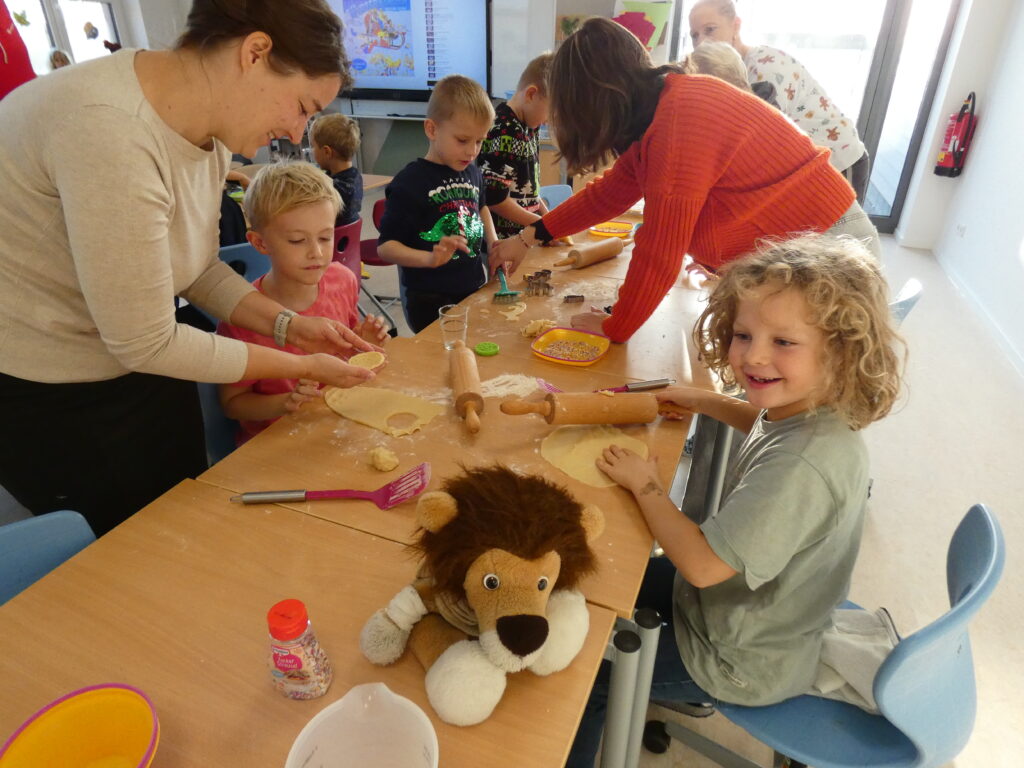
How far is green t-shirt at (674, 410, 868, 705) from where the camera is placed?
0.92 meters

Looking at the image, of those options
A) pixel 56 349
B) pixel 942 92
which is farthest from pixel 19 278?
pixel 942 92

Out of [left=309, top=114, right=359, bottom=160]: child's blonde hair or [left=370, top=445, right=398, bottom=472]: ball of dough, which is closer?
[left=370, top=445, right=398, bottom=472]: ball of dough

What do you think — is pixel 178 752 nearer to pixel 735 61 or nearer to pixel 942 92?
pixel 735 61

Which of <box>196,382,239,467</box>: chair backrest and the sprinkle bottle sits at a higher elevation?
the sprinkle bottle

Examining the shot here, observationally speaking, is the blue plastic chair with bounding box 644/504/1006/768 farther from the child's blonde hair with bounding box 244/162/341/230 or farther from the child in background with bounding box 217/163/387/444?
the child's blonde hair with bounding box 244/162/341/230

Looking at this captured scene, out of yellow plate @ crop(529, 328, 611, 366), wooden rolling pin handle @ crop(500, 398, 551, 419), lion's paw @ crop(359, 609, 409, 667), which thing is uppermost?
lion's paw @ crop(359, 609, 409, 667)

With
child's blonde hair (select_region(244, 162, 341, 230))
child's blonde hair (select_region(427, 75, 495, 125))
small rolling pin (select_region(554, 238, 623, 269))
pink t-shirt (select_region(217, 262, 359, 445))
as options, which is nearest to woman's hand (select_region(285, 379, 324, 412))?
pink t-shirt (select_region(217, 262, 359, 445))

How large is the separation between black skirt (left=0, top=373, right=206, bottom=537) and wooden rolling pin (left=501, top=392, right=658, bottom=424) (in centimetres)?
72

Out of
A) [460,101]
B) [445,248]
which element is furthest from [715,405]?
[460,101]

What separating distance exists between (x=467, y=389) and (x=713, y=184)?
0.80 meters

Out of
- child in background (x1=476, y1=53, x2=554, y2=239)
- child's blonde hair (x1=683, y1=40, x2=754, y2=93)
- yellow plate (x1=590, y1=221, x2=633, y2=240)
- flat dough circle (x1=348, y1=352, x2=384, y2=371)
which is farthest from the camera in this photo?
yellow plate (x1=590, y1=221, x2=633, y2=240)

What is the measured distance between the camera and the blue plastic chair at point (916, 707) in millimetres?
856

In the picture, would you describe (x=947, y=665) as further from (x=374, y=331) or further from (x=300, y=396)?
(x=374, y=331)

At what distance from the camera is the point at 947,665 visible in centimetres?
94
